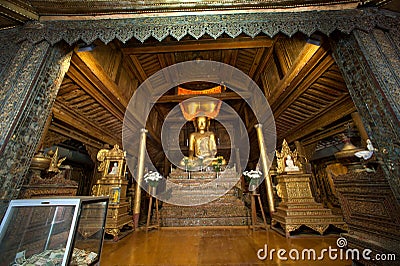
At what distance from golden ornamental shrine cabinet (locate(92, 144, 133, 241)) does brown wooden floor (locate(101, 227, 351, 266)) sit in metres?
0.29

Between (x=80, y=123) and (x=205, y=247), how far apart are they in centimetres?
340

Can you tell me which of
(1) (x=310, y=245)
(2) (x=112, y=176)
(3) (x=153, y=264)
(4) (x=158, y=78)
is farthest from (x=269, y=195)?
(4) (x=158, y=78)

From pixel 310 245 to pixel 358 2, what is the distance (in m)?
3.11

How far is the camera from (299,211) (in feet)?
9.27

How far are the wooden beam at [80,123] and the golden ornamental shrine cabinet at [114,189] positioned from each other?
60 centimetres

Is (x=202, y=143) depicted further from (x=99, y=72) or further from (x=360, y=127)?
(x=360, y=127)

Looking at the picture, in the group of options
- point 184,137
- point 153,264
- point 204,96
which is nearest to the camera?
point 153,264

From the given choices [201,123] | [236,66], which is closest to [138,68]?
[236,66]

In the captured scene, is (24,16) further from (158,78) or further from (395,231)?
(395,231)

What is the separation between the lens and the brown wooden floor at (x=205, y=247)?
5.76ft

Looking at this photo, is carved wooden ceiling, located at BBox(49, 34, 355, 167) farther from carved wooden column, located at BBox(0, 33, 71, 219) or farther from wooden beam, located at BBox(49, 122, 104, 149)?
carved wooden column, located at BBox(0, 33, 71, 219)

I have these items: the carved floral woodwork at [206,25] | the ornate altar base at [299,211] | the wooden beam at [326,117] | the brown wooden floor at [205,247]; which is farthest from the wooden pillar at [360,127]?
the brown wooden floor at [205,247]

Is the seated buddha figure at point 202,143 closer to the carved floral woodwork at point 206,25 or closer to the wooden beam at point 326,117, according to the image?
the wooden beam at point 326,117

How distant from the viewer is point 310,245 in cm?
224
